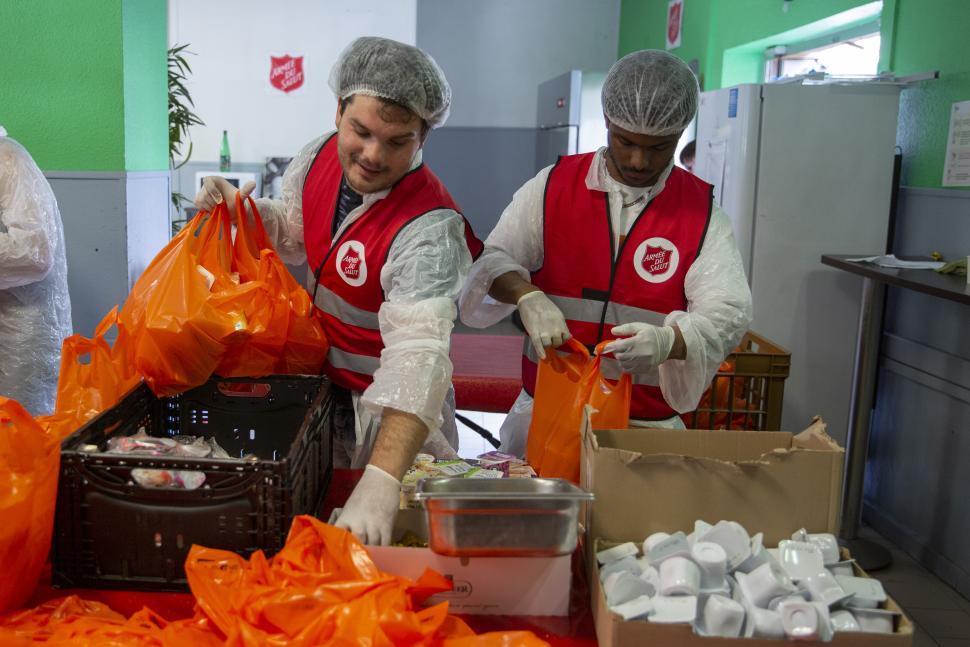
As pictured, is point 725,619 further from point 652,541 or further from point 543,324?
point 543,324

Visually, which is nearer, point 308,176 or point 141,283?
point 141,283

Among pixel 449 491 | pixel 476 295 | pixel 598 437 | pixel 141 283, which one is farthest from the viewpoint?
pixel 476 295

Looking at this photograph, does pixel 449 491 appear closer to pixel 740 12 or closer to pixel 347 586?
pixel 347 586

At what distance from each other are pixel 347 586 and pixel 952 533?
288 centimetres

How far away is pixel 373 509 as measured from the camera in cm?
128

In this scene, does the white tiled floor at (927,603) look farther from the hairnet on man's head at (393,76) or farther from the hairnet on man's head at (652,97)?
the hairnet on man's head at (393,76)

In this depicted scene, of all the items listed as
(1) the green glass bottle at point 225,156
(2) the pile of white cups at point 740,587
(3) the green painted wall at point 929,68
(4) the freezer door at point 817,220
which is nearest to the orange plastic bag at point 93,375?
(2) the pile of white cups at point 740,587

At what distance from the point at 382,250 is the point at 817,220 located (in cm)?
254

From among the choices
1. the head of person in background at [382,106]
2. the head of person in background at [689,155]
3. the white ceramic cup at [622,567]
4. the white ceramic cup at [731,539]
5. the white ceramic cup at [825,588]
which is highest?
the head of person in background at [689,155]

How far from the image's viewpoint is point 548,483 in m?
1.24

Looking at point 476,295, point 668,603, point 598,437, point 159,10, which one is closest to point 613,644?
point 668,603

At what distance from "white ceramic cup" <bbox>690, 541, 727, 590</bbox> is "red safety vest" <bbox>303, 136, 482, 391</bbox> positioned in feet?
2.80

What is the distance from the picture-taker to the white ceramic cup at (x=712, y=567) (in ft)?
3.70

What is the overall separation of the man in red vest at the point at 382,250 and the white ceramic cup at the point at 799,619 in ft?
1.84
